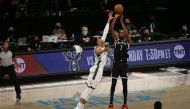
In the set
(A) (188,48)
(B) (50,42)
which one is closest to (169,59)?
(A) (188,48)

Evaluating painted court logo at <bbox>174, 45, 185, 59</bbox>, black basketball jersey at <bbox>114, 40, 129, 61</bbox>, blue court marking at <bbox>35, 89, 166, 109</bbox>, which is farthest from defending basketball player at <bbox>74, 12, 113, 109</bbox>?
painted court logo at <bbox>174, 45, 185, 59</bbox>

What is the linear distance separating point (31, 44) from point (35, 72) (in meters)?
1.43

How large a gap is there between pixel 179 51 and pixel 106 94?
18.4 ft

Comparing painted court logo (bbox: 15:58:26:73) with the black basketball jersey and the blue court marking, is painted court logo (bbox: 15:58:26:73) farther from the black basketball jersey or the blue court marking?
the black basketball jersey

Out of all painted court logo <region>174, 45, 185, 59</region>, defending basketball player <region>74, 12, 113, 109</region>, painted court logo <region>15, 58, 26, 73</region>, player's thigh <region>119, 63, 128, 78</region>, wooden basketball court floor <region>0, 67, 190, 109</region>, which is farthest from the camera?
painted court logo <region>174, 45, 185, 59</region>

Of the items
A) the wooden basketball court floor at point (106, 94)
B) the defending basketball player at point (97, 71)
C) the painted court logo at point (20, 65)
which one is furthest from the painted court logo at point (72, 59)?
the defending basketball player at point (97, 71)

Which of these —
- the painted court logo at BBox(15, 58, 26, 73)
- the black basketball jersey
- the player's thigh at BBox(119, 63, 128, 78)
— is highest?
the black basketball jersey

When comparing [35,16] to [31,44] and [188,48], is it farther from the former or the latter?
[188,48]

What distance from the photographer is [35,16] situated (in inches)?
852

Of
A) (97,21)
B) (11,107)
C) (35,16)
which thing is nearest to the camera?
(11,107)

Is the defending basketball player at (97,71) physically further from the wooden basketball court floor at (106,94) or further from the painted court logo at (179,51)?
the painted court logo at (179,51)

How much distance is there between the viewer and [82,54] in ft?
61.6

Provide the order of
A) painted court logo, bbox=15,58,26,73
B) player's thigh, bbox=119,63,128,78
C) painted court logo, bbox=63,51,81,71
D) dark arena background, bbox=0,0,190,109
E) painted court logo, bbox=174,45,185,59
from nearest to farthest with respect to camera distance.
Answer: 1. player's thigh, bbox=119,63,128,78
2. dark arena background, bbox=0,0,190,109
3. painted court logo, bbox=15,58,26,73
4. painted court logo, bbox=63,51,81,71
5. painted court logo, bbox=174,45,185,59

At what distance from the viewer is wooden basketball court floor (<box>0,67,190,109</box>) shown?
14117 millimetres
